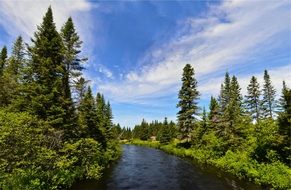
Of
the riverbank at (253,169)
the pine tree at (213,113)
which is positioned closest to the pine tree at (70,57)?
the riverbank at (253,169)

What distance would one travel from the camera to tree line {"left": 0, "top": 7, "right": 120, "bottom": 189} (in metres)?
14.8

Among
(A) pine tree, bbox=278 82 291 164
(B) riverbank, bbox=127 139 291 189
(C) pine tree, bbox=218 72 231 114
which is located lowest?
(B) riverbank, bbox=127 139 291 189

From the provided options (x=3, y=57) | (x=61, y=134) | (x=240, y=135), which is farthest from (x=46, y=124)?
(x=3, y=57)

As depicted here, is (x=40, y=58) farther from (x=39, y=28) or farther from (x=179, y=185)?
(x=179, y=185)

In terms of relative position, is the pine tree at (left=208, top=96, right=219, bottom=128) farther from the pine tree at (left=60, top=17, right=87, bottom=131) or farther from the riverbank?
the pine tree at (left=60, top=17, right=87, bottom=131)

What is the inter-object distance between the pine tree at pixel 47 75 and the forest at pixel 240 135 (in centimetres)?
1760

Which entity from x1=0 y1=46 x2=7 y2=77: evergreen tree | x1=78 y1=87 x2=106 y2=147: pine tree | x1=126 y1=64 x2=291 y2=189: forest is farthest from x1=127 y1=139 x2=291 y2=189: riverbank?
x1=0 y1=46 x2=7 y2=77: evergreen tree

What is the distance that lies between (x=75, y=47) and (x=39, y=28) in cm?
495

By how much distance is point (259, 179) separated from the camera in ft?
66.5

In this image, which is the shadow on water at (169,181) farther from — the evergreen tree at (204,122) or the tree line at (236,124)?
the evergreen tree at (204,122)

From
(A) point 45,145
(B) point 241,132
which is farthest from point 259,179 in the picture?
(A) point 45,145

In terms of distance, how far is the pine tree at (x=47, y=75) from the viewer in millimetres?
19859

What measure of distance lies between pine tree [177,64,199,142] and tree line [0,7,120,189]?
2081 centimetres

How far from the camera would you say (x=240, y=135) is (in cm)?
3275
